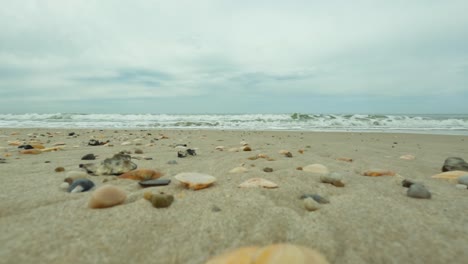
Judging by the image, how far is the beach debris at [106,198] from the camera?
147cm

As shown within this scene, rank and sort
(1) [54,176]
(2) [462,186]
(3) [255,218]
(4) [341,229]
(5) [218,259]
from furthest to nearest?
(1) [54,176], (2) [462,186], (3) [255,218], (4) [341,229], (5) [218,259]

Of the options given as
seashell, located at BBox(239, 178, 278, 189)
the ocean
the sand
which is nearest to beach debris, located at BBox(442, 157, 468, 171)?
the sand

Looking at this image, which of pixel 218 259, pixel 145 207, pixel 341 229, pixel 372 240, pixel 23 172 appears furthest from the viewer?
pixel 23 172

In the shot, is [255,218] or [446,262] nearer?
[446,262]

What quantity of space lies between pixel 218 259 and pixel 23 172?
A: 235 centimetres

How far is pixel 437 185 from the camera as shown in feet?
7.09

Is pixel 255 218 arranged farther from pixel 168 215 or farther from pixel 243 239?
pixel 168 215

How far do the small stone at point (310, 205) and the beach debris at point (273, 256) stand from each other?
0.56 metres

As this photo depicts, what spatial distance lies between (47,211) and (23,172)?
54.7 inches

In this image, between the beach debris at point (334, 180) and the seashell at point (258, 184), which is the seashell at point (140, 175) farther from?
the beach debris at point (334, 180)

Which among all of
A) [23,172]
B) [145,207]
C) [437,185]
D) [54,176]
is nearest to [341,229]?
[145,207]

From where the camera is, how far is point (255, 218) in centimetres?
138

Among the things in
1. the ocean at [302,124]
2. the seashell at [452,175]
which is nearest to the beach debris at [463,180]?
the seashell at [452,175]

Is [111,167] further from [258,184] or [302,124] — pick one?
[302,124]
